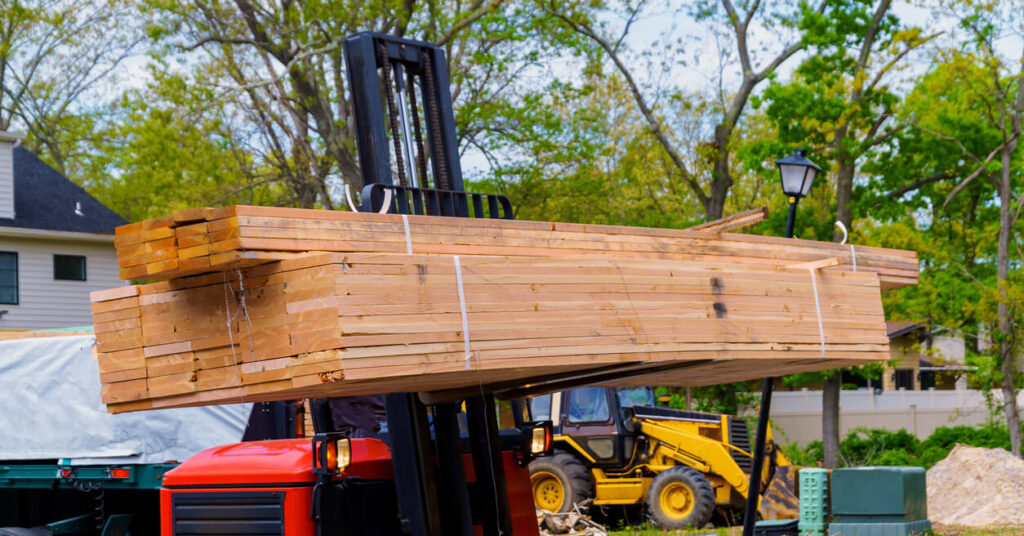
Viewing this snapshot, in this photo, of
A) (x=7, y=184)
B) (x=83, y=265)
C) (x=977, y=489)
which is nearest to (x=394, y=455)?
(x=977, y=489)

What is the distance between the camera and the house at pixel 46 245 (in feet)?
86.0

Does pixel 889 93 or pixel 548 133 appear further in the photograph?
pixel 548 133

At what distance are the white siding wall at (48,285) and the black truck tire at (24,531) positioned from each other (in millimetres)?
17617

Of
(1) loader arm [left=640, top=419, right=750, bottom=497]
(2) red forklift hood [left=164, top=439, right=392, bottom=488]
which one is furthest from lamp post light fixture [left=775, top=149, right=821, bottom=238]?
(2) red forklift hood [left=164, top=439, right=392, bottom=488]

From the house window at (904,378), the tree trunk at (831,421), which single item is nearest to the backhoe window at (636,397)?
the tree trunk at (831,421)

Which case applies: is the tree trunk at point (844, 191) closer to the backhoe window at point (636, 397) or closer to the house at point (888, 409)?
the house at point (888, 409)

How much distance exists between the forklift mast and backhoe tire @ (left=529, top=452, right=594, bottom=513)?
9493 mm

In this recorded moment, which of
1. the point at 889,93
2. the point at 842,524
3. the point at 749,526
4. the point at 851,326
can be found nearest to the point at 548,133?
the point at 889,93

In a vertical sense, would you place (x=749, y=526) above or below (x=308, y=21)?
below

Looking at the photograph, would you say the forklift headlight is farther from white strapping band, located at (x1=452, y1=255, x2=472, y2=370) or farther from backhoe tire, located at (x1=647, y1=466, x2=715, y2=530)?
backhoe tire, located at (x1=647, y1=466, x2=715, y2=530)

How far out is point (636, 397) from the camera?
17109 millimetres

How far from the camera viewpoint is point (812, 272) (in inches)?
257

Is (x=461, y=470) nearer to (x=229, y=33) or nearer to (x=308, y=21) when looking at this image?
(x=308, y=21)

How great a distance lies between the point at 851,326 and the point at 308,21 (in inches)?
688
